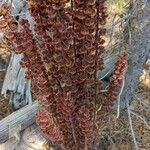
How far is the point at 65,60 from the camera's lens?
222cm

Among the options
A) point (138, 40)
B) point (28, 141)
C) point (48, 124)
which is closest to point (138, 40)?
point (138, 40)

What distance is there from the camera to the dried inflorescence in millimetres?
2074

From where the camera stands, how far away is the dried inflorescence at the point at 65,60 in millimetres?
2074

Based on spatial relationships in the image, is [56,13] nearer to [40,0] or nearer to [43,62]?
[40,0]

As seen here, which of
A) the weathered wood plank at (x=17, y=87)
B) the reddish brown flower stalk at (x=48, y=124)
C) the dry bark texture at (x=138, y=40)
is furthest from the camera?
the weathered wood plank at (x=17, y=87)

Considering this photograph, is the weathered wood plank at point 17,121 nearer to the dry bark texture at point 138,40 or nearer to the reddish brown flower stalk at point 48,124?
the reddish brown flower stalk at point 48,124

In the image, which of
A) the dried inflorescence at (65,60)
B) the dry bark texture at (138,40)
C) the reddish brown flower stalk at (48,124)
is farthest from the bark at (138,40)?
the reddish brown flower stalk at (48,124)

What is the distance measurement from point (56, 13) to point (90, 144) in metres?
1.19

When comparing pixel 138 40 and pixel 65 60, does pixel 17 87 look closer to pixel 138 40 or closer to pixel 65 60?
pixel 138 40

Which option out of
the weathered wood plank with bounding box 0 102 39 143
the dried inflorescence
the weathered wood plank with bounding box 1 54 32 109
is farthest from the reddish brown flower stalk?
the weathered wood plank with bounding box 1 54 32 109

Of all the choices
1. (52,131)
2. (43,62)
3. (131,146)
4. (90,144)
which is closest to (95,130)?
(90,144)

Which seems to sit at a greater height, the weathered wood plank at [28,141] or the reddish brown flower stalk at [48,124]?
the reddish brown flower stalk at [48,124]

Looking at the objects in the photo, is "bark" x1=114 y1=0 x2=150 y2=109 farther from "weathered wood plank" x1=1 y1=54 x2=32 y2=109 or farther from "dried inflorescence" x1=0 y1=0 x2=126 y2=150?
"weathered wood plank" x1=1 y1=54 x2=32 y2=109

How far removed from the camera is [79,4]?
6.76ft
